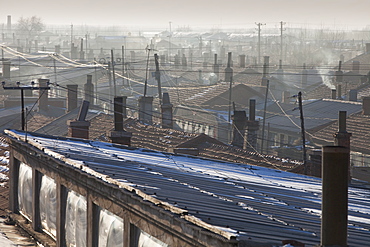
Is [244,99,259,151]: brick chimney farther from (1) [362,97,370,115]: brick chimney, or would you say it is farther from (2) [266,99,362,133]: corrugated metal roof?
(2) [266,99,362,133]: corrugated metal roof

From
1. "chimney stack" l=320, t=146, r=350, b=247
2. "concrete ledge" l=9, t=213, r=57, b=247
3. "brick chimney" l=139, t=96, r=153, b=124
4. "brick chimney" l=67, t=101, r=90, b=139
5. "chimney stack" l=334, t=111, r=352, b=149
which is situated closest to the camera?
"chimney stack" l=320, t=146, r=350, b=247

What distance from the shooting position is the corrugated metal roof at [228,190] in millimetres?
8906

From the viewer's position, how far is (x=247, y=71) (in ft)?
256

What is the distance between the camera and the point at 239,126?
33562 millimetres

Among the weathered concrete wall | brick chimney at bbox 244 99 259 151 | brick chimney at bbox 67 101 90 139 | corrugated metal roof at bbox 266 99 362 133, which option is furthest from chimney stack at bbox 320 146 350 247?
corrugated metal roof at bbox 266 99 362 133

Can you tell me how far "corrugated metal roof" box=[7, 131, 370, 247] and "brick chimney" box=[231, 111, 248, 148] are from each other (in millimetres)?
13972

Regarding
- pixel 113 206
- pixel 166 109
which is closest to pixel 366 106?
pixel 166 109

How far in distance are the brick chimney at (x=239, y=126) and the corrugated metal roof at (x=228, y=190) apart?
13972 millimetres

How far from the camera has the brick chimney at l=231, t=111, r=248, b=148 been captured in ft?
108

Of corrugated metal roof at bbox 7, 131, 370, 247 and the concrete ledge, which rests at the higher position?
corrugated metal roof at bbox 7, 131, 370, 247

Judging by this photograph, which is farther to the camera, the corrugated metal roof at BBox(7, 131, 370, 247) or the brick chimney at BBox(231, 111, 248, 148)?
the brick chimney at BBox(231, 111, 248, 148)

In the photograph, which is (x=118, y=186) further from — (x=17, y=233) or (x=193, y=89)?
(x=193, y=89)

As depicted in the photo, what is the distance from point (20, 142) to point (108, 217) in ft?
19.8

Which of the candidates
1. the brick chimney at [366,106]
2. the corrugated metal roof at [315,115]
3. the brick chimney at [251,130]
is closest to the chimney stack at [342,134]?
the brick chimney at [251,130]
